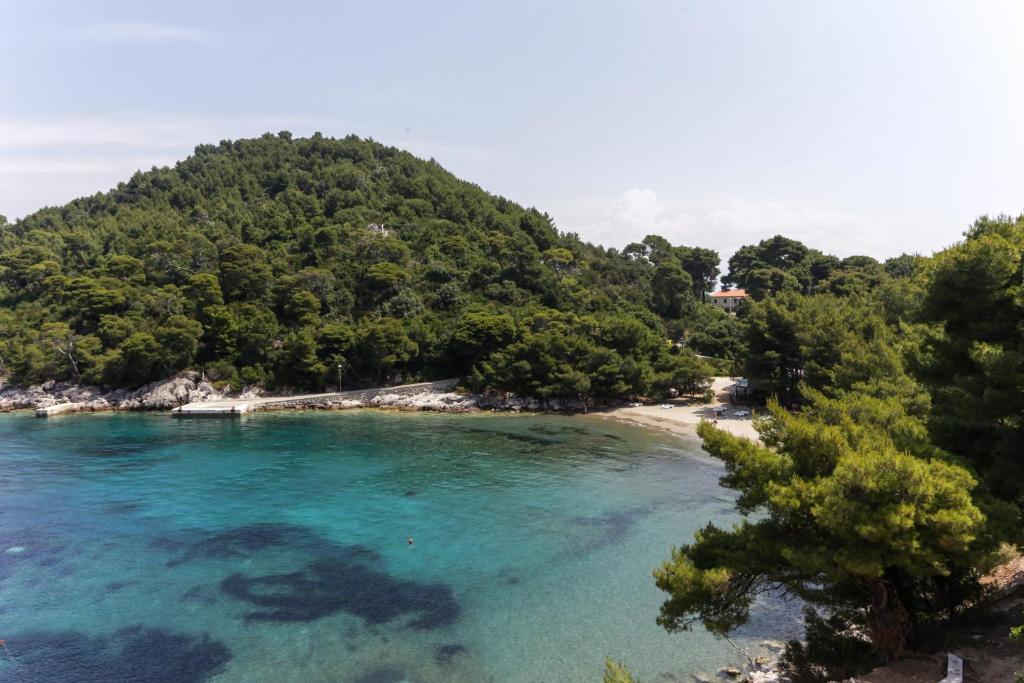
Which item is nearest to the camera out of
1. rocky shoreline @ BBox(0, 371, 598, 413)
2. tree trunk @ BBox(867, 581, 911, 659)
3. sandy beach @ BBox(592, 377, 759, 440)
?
tree trunk @ BBox(867, 581, 911, 659)

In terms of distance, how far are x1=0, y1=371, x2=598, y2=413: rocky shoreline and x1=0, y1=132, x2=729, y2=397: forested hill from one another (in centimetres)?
137

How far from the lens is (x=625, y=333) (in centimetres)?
4434

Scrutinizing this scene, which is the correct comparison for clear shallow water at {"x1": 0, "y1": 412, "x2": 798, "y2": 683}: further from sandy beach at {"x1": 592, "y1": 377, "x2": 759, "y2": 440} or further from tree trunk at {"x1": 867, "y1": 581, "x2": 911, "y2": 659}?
tree trunk at {"x1": 867, "y1": 581, "x2": 911, "y2": 659}

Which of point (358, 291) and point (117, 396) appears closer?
point (117, 396)

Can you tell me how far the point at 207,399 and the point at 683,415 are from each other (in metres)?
41.3

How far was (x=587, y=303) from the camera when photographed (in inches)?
2279

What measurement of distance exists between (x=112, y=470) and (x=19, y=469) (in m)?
5.34

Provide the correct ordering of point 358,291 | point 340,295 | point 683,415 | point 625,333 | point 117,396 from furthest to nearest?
point 358,291, point 340,295, point 117,396, point 625,333, point 683,415

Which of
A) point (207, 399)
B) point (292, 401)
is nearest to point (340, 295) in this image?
point (292, 401)


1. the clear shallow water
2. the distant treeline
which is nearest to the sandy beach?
the distant treeline

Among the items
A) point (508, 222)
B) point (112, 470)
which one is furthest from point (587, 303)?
point (112, 470)

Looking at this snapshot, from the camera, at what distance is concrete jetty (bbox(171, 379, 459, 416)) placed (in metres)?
45.2

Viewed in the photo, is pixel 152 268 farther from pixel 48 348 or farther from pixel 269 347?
pixel 269 347

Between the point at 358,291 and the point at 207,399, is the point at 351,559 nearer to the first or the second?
the point at 207,399
